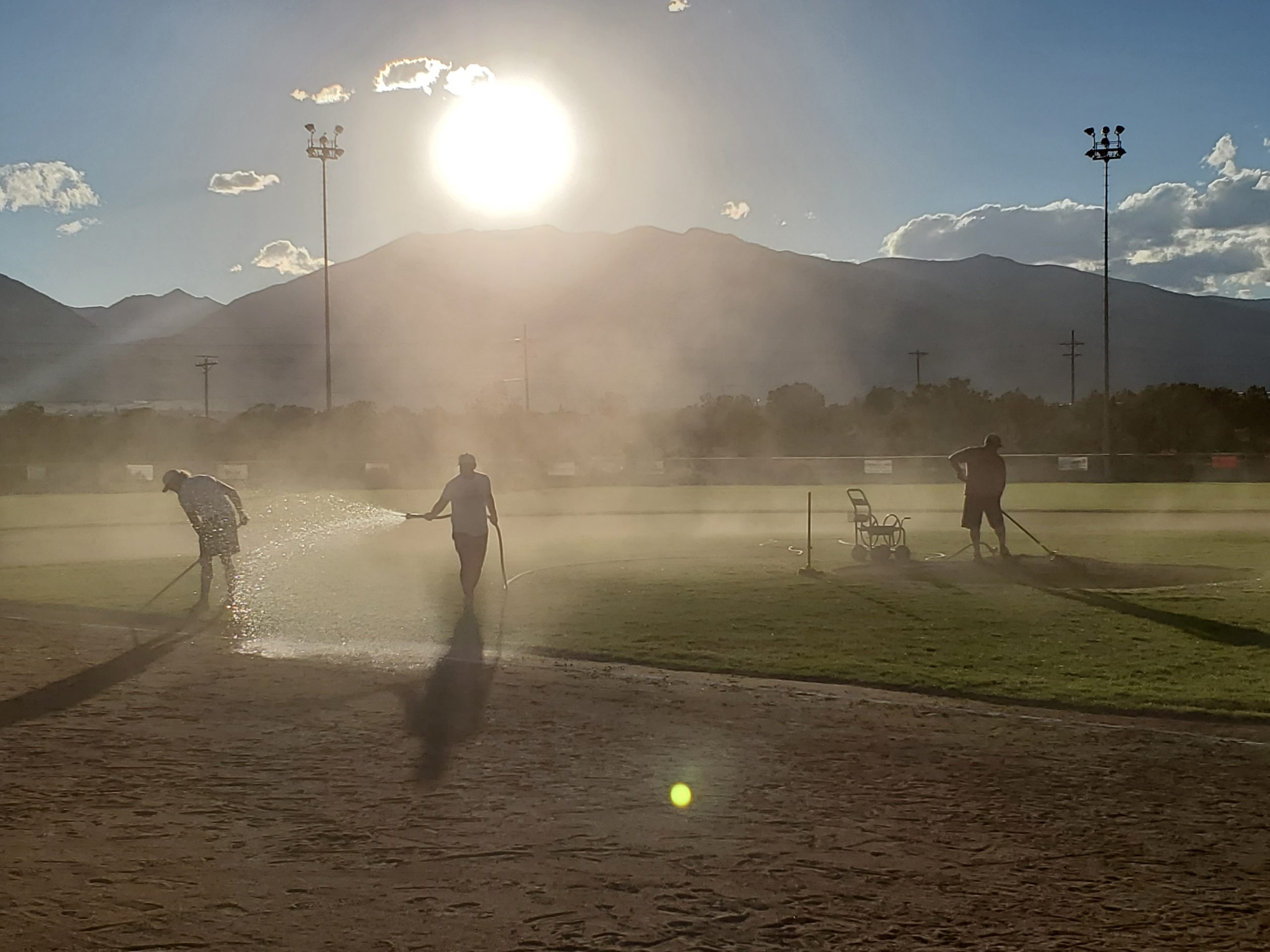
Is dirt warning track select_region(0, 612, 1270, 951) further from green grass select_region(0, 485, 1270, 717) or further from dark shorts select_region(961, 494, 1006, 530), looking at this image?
dark shorts select_region(961, 494, 1006, 530)

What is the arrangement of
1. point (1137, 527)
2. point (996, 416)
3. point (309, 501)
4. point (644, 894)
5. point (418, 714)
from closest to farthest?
1. point (644, 894)
2. point (418, 714)
3. point (1137, 527)
4. point (309, 501)
5. point (996, 416)

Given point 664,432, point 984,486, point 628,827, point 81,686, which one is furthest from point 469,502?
point 664,432

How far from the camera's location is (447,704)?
952 centimetres

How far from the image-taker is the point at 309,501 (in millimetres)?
41062

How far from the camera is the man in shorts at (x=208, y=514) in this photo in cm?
1562

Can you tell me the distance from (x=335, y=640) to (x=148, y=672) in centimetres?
226

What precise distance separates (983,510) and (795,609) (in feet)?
16.8

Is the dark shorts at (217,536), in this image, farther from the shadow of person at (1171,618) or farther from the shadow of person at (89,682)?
the shadow of person at (1171,618)

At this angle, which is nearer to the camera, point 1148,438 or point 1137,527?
point 1137,527

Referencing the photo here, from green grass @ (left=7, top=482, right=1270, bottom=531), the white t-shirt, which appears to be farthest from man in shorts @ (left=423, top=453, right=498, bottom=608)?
green grass @ (left=7, top=482, right=1270, bottom=531)

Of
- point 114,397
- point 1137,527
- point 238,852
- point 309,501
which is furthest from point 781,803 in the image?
point 114,397

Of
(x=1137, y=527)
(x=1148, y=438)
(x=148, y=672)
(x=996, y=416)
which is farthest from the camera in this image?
(x=996, y=416)

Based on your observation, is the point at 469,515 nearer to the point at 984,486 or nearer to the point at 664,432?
the point at 984,486

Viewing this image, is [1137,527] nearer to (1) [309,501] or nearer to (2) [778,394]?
(1) [309,501]
